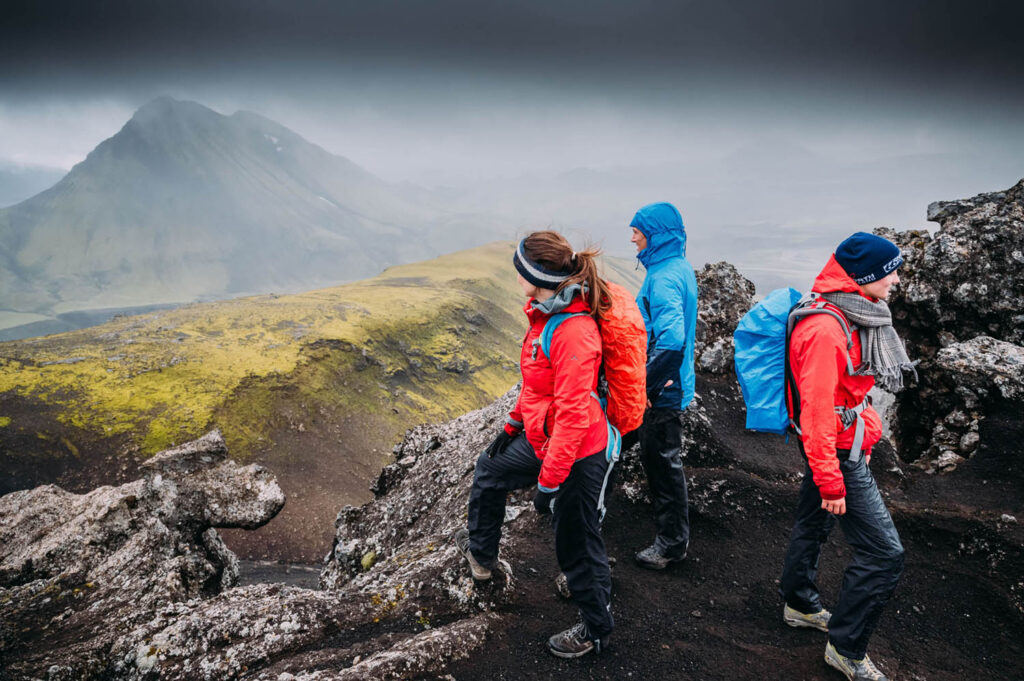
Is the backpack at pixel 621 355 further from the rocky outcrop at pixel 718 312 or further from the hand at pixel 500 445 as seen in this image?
the rocky outcrop at pixel 718 312

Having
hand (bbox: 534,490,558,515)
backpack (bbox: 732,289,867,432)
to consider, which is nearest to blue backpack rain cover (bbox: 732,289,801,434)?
backpack (bbox: 732,289,867,432)

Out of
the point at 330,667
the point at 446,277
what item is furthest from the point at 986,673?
the point at 446,277

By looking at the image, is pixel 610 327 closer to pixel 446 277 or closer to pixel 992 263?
pixel 992 263

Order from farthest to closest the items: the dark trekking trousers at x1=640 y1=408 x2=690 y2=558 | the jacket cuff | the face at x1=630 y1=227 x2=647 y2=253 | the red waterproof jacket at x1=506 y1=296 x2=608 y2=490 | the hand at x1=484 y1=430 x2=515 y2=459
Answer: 1. the face at x1=630 y1=227 x2=647 y2=253
2. the dark trekking trousers at x1=640 y1=408 x2=690 y2=558
3. the hand at x1=484 y1=430 x2=515 y2=459
4. the jacket cuff
5. the red waterproof jacket at x1=506 y1=296 x2=608 y2=490

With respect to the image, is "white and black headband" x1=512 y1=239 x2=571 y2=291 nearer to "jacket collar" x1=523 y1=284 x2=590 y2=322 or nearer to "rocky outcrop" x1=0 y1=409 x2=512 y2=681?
"jacket collar" x1=523 y1=284 x2=590 y2=322

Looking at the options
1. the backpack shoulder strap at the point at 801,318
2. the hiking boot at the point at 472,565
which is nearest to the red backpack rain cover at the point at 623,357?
the backpack shoulder strap at the point at 801,318

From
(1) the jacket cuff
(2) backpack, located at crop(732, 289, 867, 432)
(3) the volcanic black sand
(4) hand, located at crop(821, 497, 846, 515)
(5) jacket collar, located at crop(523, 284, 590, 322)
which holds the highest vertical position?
(5) jacket collar, located at crop(523, 284, 590, 322)

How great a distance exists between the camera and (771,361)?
603 cm

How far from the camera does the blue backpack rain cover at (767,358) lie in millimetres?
5949

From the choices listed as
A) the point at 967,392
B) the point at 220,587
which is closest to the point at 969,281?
the point at 967,392

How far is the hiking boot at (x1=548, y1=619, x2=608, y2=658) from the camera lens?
6.20 metres

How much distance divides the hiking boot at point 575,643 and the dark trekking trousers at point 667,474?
2323mm

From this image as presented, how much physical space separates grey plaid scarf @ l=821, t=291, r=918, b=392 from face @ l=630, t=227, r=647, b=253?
2959 millimetres

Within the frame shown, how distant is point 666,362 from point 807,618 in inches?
152
